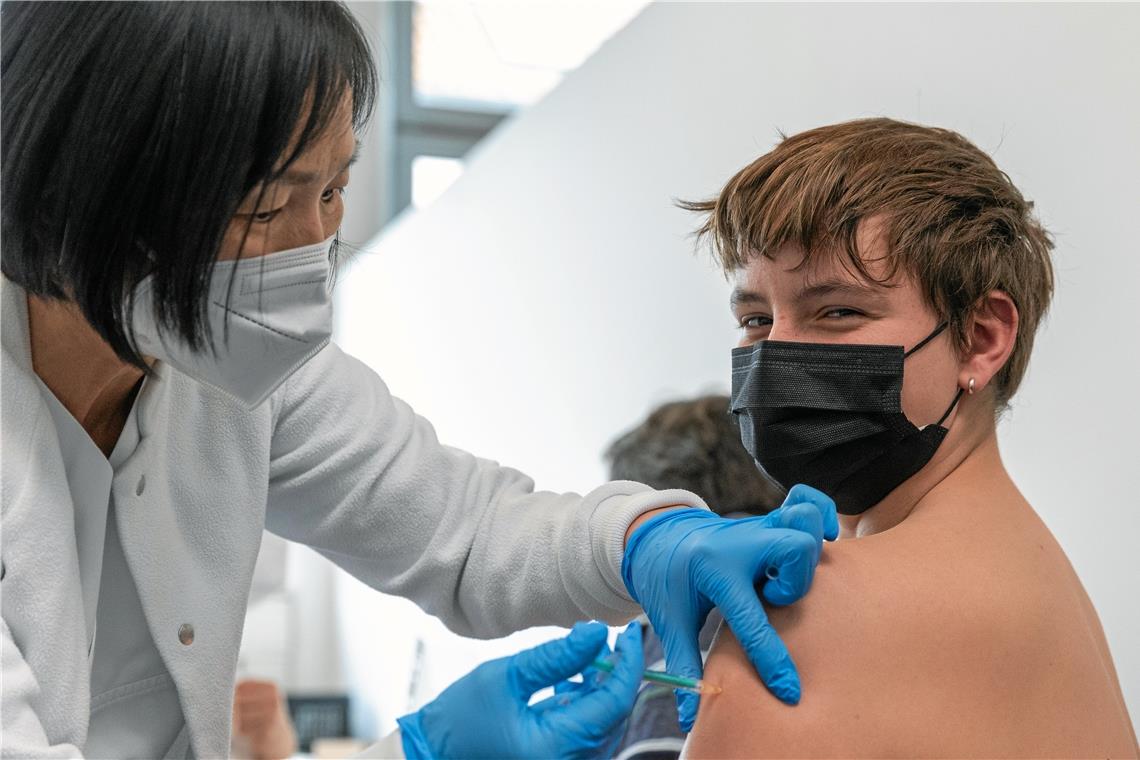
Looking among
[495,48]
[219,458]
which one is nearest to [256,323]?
[219,458]

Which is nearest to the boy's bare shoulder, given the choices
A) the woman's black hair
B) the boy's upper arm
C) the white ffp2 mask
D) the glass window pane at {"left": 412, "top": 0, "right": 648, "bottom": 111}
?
the boy's upper arm

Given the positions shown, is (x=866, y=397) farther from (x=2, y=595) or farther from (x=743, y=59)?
(x=743, y=59)

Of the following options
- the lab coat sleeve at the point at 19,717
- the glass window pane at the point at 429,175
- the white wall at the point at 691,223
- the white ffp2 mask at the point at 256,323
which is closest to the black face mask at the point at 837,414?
the white wall at the point at 691,223

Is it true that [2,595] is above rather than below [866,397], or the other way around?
below

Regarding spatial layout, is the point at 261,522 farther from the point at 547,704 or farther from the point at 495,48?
the point at 495,48

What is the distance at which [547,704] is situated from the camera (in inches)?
49.8

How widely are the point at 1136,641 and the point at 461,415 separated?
2831 mm

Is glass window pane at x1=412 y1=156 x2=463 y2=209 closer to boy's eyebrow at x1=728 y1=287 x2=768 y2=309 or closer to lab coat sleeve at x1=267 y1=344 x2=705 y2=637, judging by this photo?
lab coat sleeve at x1=267 y1=344 x2=705 y2=637

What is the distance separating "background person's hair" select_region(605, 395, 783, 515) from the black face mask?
698mm

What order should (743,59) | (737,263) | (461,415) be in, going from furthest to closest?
(461,415) < (743,59) < (737,263)

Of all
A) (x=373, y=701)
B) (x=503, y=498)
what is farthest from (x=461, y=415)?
(x=503, y=498)

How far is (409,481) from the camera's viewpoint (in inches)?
61.0

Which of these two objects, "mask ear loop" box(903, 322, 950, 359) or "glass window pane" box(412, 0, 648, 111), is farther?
"glass window pane" box(412, 0, 648, 111)

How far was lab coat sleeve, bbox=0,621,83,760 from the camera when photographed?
1.08m
